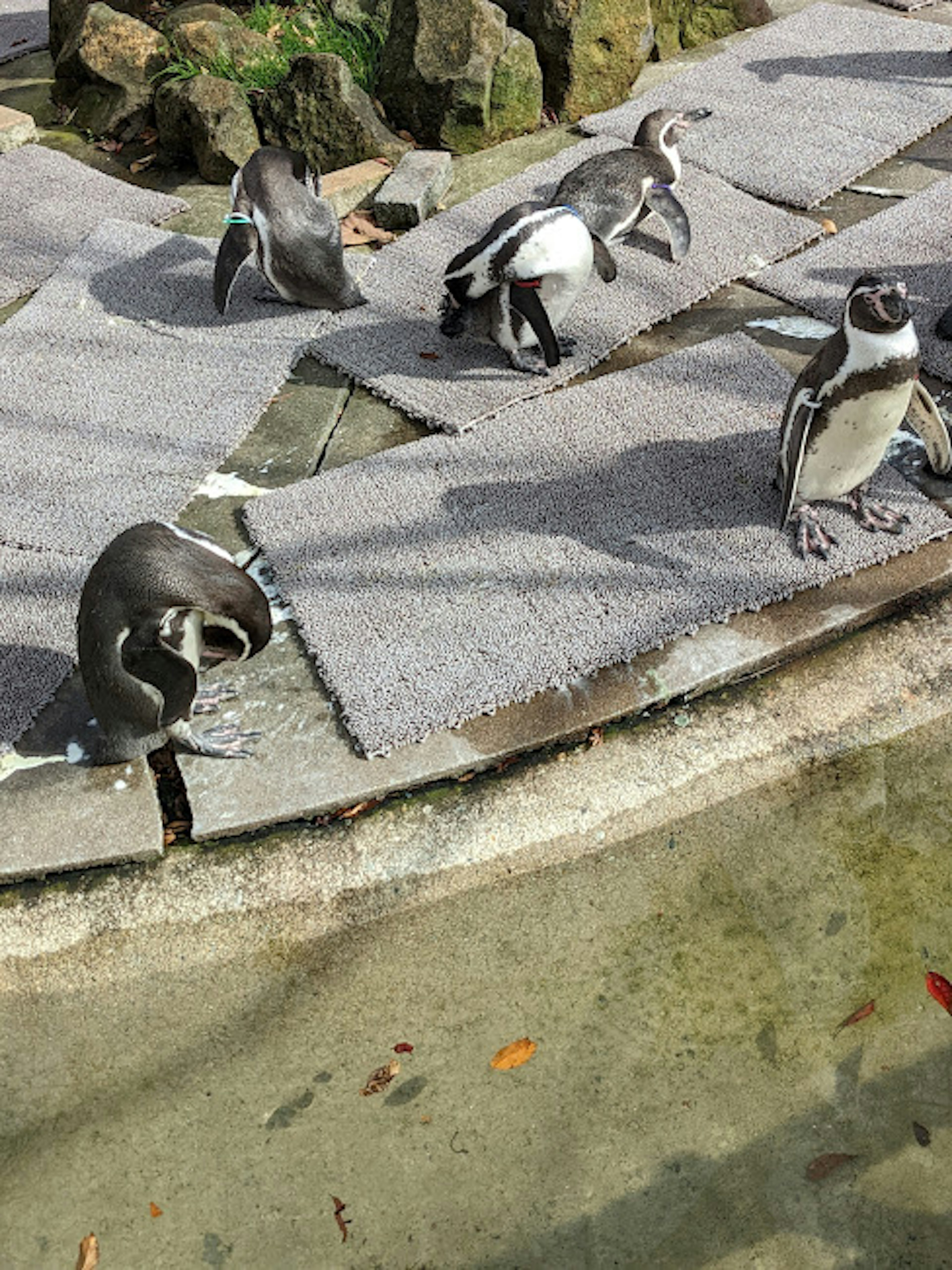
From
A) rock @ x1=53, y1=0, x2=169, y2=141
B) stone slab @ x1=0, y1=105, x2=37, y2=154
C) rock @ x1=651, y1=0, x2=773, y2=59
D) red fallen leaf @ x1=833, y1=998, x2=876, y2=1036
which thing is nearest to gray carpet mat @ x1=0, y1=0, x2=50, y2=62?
rock @ x1=53, y1=0, x2=169, y2=141

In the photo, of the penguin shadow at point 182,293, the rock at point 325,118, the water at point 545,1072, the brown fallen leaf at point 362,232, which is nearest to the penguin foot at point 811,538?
the water at point 545,1072

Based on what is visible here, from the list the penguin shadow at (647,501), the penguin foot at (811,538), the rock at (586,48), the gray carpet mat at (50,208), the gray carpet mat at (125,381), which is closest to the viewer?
the penguin foot at (811,538)

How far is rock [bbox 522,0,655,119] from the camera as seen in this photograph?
5.30 metres

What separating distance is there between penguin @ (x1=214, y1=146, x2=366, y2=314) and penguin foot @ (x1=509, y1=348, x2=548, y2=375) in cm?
78

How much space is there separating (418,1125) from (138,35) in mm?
5492

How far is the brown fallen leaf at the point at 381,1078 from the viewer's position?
2209 millimetres

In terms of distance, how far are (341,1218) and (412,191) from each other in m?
4.03

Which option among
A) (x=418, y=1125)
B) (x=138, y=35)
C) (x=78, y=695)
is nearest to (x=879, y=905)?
(x=418, y=1125)

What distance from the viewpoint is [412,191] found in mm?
4836

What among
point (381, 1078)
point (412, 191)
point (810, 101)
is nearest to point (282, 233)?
point (412, 191)

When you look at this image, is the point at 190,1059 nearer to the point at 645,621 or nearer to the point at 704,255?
the point at 645,621

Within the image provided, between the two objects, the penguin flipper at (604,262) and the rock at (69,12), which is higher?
the rock at (69,12)

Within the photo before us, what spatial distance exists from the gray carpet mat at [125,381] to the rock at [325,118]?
31.6 inches

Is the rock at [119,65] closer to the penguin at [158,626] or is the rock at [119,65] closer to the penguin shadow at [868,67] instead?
the penguin shadow at [868,67]
